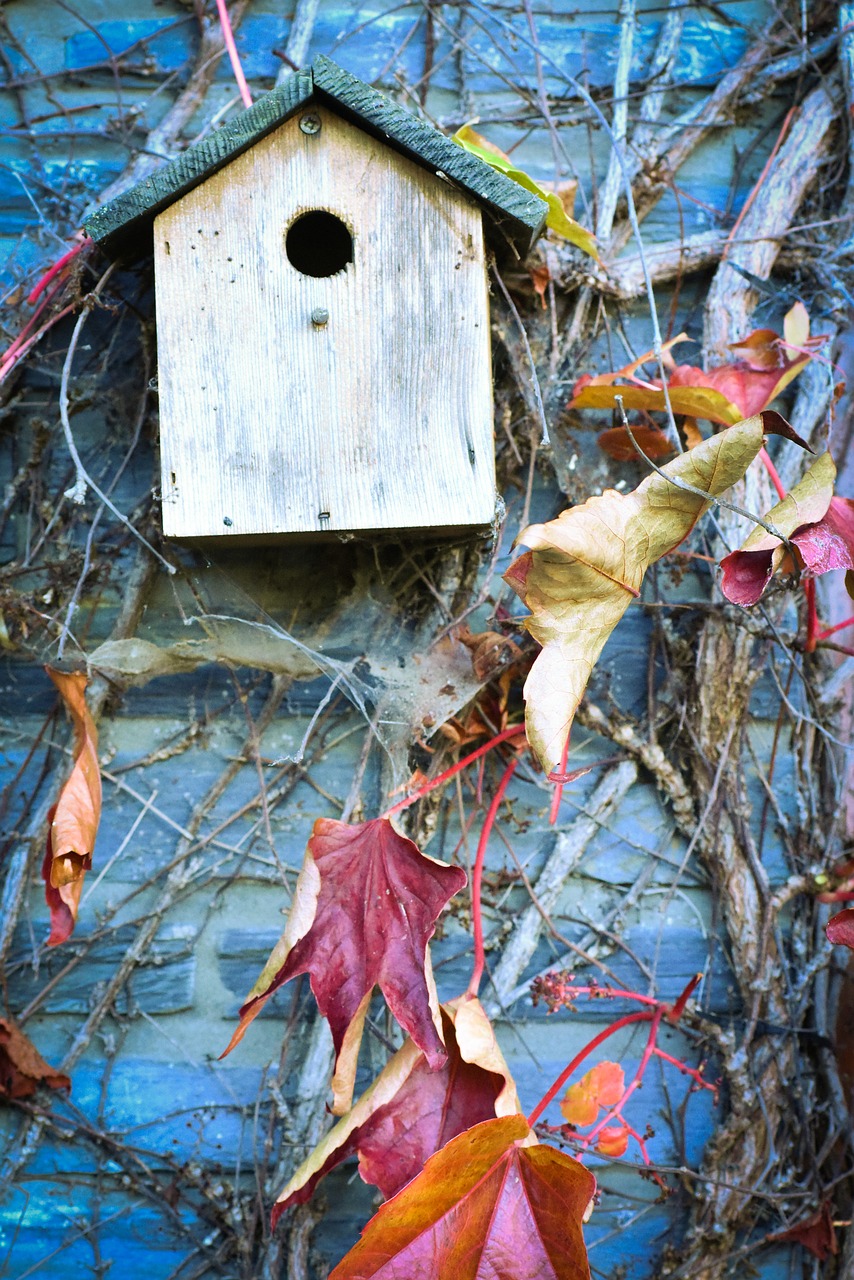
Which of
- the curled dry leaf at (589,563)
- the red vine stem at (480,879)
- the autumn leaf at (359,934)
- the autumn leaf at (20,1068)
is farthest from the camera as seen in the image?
the autumn leaf at (20,1068)

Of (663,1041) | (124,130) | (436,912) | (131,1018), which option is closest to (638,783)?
(663,1041)

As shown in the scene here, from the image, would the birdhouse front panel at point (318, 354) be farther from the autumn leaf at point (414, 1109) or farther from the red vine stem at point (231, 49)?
the autumn leaf at point (414, 1109)

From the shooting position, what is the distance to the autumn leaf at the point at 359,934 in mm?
1245

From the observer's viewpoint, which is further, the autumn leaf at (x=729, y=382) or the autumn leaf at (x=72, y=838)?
the autumn leaf at (x=729, y=382)

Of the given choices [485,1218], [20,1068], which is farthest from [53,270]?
[485,1218]

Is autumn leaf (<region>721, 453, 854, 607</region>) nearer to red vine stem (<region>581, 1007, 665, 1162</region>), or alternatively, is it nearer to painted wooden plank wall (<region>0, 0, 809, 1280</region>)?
painted wooden plank wall (<region>0, 0, 809, 1280</region>)

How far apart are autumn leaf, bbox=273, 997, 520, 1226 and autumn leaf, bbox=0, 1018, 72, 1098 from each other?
48cm

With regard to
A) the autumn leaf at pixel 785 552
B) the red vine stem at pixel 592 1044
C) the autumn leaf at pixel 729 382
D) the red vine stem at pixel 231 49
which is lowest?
the red vine stem at pixel 592 1044

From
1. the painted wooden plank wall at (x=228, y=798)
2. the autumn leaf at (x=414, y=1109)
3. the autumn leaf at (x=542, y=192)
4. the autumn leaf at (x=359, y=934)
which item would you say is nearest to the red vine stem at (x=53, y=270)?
the painted wooden plank wall at (x=228, y=798)

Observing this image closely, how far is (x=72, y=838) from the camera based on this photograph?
4.32ft

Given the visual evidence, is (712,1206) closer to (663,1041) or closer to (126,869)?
(663,1041)

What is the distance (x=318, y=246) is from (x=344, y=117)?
0.30 metres

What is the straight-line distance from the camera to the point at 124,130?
5.82 feet

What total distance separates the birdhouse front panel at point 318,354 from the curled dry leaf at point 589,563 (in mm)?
174
